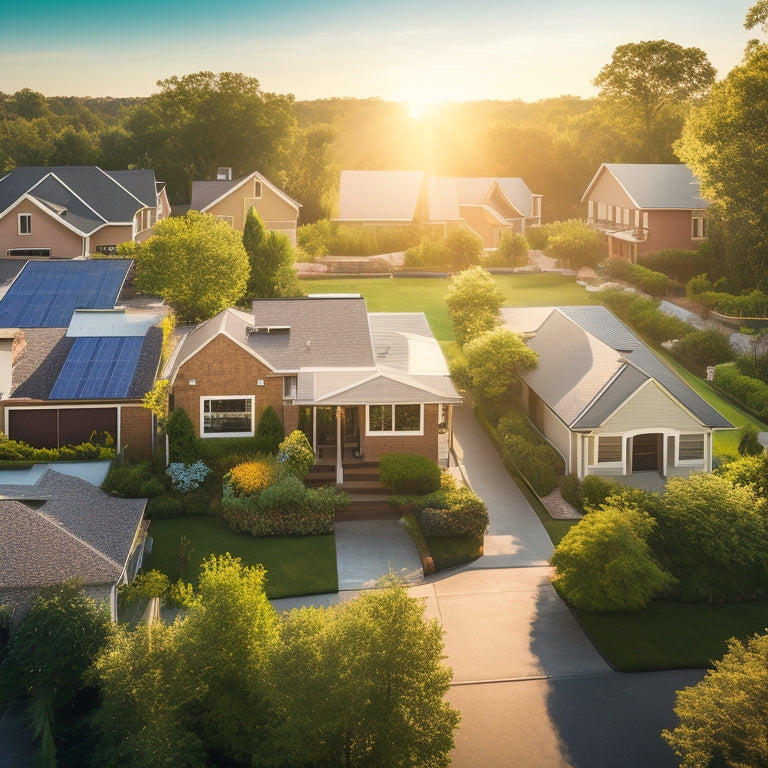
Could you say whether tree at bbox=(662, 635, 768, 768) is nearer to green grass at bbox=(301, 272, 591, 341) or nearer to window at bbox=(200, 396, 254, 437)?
window at bbox=(200, 396, 254, 437)

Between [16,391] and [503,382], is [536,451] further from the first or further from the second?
[16,391]

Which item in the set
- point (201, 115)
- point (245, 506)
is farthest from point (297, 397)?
point (201, 115)

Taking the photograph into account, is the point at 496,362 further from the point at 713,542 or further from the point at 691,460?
the point at 713,542

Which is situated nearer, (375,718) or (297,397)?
(375,718)

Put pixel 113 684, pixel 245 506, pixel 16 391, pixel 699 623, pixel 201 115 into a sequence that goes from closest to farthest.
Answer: pixel 113 684
pixel 699 623
pixel 245 506
pixel 16 391
pixel 201 115

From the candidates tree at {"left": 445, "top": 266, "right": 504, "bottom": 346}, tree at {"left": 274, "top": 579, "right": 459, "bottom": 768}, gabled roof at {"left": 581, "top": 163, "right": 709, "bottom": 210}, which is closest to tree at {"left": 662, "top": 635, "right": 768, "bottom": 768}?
tree at {"left": 274, "top": 579, "right": 459, "bottom": 768}

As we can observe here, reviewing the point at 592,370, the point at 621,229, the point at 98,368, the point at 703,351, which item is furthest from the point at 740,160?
the point at 98,368
